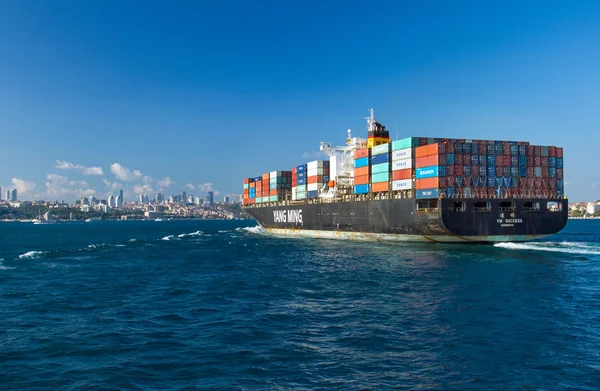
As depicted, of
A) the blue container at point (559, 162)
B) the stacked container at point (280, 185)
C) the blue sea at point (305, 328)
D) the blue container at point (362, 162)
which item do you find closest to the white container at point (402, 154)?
the blue container at point (362, 162)

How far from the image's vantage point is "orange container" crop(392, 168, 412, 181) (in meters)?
60.2

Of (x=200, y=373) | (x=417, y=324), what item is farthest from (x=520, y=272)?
(x=200, y=373)

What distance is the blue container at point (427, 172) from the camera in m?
56.2

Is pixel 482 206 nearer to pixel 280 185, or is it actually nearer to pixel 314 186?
pixel 314 186

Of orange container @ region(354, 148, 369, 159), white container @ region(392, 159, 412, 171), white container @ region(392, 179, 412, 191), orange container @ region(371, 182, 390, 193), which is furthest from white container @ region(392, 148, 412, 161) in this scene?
orange container @ region(354, 148, 369, 159)

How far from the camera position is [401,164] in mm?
62188

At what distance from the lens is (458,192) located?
5622 cm

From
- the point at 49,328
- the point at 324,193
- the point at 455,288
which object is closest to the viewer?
the point at 49,328

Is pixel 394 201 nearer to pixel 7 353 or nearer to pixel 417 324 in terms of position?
pixel 417 324

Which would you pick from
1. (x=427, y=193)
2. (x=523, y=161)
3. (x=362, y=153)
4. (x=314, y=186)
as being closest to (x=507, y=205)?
(x=523, y=161)

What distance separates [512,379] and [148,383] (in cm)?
1176

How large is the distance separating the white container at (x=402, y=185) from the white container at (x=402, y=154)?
10.3 feet

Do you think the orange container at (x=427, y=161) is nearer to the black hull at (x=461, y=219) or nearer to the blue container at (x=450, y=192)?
the blue container at (x=450, y=192)

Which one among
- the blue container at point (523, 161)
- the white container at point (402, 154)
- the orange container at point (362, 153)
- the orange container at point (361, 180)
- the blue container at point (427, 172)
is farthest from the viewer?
the orange container at point (362, 153)
